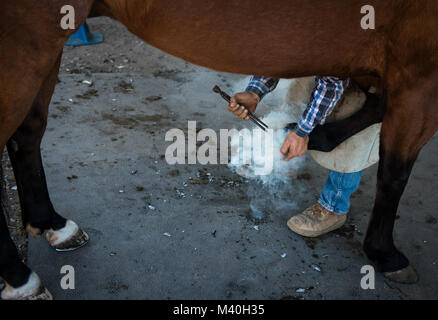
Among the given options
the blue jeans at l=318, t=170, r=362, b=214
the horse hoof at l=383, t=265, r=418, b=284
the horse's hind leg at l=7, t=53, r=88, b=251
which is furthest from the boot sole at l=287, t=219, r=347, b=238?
the horse's hind leg at l=7, t=53, r=88, b=251

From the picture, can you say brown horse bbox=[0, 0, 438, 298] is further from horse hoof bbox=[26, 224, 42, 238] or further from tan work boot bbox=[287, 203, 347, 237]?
tan work boot bbox=[287, 203, 347, 237]

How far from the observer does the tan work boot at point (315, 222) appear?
2.38 metres

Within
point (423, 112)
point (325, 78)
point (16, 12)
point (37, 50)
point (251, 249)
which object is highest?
point (16, 12)

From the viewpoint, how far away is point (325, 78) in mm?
1963

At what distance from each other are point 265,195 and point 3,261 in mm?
1656

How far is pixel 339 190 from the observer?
7.88ft

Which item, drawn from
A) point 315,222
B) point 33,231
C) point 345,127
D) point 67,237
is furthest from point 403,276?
point 33,231

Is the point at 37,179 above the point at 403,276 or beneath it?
above

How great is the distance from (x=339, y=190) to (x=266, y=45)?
1.21 metres

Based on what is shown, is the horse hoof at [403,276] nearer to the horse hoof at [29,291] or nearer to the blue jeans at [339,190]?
the blue jeans at [339,190]

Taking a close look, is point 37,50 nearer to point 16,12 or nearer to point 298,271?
point 16,12

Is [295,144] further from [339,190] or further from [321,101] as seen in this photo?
[339,190]
